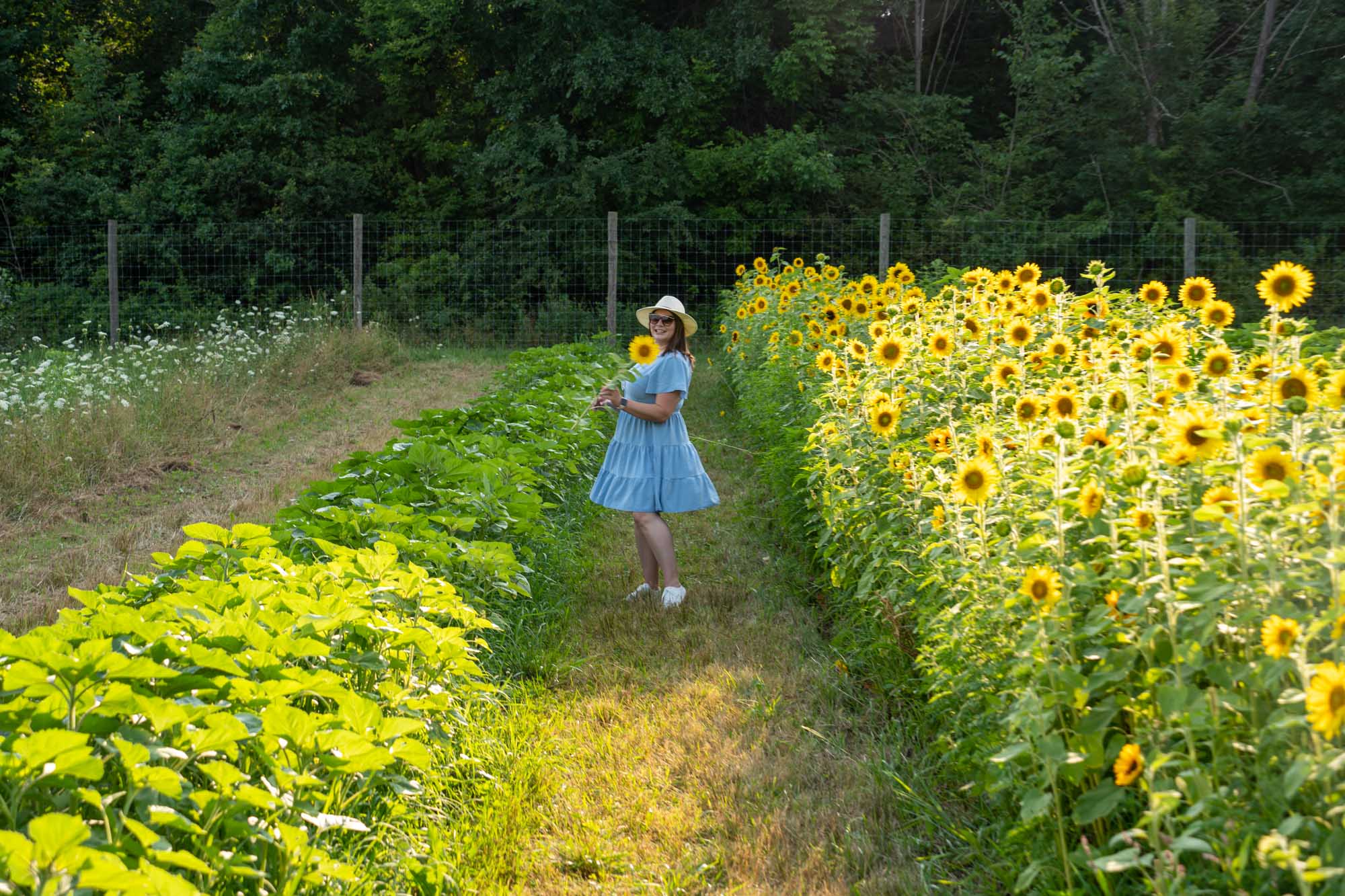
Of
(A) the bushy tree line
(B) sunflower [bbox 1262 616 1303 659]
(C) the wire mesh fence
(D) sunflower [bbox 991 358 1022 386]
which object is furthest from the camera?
(A) the bushy tree line

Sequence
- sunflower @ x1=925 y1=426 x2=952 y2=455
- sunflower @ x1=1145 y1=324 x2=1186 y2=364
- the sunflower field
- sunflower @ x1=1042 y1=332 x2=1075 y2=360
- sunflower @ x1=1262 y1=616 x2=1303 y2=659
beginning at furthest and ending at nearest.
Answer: sunflower @ x1=1042 y1=332 x2=1075 y2=360, sunflower @ x1=925 y1=426 x2=952 y2=455, sunflower @ x1=1145 y1=324 x2=1186 y2=364, the sunflower field, sunflower @ x1=1262 y1=616 x2=1303 y2=659

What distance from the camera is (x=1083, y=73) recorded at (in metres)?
18.8

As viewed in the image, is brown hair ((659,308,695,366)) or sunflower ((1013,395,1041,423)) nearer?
sunflower ((1013,395,1041,423))

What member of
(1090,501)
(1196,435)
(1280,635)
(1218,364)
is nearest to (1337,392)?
(1196,435)

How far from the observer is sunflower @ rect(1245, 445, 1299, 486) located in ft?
6.68

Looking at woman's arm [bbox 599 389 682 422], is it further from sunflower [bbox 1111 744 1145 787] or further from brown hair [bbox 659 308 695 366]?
sunflower [bbox 1111 744 1145 787]

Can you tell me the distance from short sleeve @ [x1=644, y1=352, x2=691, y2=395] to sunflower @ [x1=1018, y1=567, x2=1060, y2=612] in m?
2.93

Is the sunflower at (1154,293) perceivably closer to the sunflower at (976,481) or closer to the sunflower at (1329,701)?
the sunflower at (976,481)

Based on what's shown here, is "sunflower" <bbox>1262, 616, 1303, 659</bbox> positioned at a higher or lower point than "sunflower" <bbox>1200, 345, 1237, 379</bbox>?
lower

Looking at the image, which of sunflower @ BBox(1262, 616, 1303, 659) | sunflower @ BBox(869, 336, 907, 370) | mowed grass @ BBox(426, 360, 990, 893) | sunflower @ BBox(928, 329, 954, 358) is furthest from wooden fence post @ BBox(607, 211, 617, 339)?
sunflower @ BBox(1262, 616, 1303, 659)

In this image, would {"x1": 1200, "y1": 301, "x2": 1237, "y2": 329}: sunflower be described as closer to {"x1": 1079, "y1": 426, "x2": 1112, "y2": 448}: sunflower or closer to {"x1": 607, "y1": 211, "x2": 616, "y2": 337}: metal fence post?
{"x1": 1079, "y1": 426, "x2": 1112, "y2": 448}: sunflower

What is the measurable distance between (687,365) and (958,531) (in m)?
2.44

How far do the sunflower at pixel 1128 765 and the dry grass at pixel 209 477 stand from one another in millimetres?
4168

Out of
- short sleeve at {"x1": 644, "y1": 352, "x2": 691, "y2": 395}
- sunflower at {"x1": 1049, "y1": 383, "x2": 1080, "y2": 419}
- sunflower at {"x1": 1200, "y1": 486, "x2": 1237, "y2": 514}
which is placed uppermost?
sunflower at {"x1": 1049, "y1": 383, "x2": 1080, "y2": 419}
